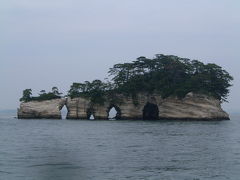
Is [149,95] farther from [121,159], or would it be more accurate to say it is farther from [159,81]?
[121,159]

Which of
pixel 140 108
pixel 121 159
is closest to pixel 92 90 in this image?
pixel 140 108

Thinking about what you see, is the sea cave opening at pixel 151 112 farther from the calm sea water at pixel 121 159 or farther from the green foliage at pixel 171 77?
the calm sea water at pixel 121 159

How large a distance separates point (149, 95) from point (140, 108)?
269 cm

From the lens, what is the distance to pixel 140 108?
81.9 meters

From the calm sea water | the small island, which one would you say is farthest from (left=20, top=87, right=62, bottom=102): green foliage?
the calm sea water

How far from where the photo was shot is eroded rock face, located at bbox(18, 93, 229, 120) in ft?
253

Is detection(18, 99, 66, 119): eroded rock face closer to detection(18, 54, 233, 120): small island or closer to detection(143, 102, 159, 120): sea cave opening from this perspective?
detection(18, 54, 233, 120): small island

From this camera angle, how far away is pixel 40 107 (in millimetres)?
84438

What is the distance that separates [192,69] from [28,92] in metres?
28.7

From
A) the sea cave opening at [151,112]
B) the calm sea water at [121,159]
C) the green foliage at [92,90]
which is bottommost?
the calm sea water at [121,159]

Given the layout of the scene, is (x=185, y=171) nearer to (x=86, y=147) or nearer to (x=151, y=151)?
→ (x=151, y=151)

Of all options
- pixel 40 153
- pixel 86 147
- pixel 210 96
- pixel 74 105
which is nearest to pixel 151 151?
pixel 86 147

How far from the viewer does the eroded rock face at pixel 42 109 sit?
83.7 meters

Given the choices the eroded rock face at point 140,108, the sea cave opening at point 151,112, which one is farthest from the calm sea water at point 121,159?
the sea cave opening at point 151,112
